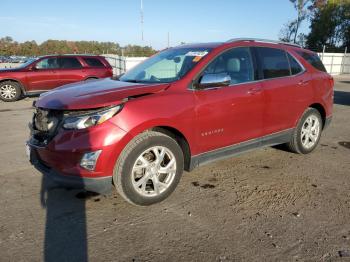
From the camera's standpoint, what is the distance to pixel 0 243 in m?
3.08

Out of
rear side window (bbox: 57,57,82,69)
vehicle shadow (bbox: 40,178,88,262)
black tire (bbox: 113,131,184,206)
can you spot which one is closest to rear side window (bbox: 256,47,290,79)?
black tire (bbox: 113,131,184,206)

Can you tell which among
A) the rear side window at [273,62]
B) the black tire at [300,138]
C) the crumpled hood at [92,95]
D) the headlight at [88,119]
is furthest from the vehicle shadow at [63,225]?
the black tire at [300,138]

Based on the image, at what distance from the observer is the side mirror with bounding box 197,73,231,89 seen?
13.1 feet

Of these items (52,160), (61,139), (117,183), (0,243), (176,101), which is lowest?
(0,243)

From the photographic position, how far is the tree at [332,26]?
52094 millimetres

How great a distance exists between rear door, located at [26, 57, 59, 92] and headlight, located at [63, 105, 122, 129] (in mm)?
10023

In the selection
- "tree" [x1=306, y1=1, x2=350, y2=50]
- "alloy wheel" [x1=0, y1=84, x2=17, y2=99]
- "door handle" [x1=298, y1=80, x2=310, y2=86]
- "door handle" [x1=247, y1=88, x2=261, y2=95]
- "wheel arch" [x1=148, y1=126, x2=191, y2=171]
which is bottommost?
"alloy wheel" [x1=0, y1=84, x2=17, y2=99]

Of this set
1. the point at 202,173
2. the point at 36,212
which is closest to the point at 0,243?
the point at 36,212

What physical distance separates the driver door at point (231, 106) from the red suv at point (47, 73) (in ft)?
30.1

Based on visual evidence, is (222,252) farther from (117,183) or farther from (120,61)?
(120,61)

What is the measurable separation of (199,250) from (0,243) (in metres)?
1.72

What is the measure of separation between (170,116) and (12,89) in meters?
10.4

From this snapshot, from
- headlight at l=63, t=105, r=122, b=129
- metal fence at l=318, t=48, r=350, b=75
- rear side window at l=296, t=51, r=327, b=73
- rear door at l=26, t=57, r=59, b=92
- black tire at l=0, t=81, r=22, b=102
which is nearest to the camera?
headlight at l=63, t=105, r=122, b=129

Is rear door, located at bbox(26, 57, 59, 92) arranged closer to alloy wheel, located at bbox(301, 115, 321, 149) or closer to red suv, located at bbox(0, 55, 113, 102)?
red suv, located at bbox(0, 55, 113, 102)
